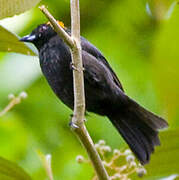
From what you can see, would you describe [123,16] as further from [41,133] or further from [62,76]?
[41,133]

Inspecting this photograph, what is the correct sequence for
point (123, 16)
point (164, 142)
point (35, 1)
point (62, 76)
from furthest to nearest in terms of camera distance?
point (123, 16), point (62, 76), point (164, 142), point (35, 1)

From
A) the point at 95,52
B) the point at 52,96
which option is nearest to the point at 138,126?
the point at 95,52

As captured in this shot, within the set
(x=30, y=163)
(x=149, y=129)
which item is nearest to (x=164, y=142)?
(x=149, y=129)

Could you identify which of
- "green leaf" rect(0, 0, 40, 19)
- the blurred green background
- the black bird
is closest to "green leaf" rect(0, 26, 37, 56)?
"green leaf" rect(0, 0, 40, 19)

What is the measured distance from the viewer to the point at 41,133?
3.63 metres

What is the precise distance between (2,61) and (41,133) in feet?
1.97

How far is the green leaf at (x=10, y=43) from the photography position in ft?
7.55

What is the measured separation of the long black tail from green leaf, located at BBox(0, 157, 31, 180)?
79 cm

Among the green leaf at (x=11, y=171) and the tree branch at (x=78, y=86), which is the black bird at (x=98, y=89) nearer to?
the green leaf at (x=11, y=171)

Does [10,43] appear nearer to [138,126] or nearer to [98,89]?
[98,89]

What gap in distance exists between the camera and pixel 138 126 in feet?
11.0

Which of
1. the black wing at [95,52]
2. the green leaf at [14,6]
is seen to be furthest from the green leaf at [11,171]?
the black wing at [95,52]

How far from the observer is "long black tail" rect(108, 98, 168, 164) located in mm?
2966

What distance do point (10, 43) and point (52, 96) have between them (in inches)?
61.6
